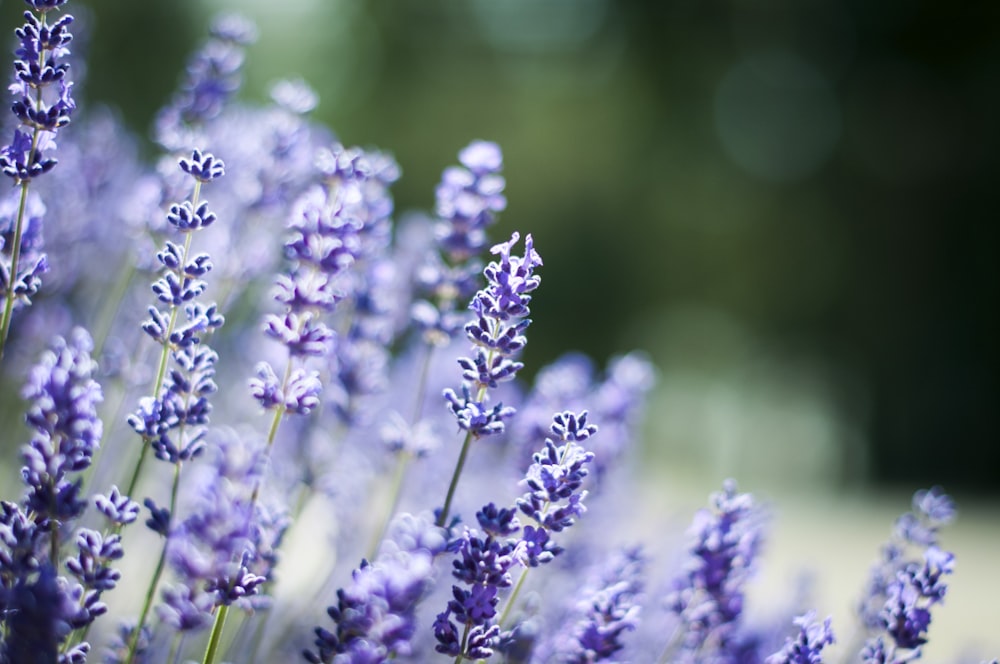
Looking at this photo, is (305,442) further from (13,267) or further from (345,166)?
(13,267)

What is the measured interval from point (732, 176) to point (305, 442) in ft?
39.7

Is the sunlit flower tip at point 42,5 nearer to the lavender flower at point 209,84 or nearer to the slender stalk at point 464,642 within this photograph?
the lavender flower at point 209,84

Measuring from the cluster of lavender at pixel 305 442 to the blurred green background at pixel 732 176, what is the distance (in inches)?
327

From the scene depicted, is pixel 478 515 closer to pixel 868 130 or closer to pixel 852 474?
pixel 852 474

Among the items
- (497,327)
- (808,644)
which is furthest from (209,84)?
(808,644)

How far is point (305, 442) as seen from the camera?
1697mm

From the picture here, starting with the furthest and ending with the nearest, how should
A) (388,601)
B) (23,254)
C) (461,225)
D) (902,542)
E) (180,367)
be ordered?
(902,542) → (461,225) → (23,254) → (180,367) → (388,601)

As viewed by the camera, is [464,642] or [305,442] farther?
[305,442]

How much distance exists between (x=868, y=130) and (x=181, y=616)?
12.4 m

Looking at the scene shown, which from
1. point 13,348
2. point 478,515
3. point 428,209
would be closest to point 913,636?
point 478,515

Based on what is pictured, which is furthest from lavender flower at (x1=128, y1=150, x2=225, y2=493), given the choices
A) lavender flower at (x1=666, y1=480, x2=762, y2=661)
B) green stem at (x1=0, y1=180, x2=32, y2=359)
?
lavender flower at (x1=666, y1=480, x2=762, y2=661)

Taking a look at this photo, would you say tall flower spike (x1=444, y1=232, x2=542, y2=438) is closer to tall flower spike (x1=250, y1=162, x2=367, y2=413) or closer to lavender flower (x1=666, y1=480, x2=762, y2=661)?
tall flower spike (x1=250, y1=162, x2=367, y2=413)

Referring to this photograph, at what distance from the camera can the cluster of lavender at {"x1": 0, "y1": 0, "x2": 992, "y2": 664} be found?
2.93 feet

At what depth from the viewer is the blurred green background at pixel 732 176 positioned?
35.1ft
